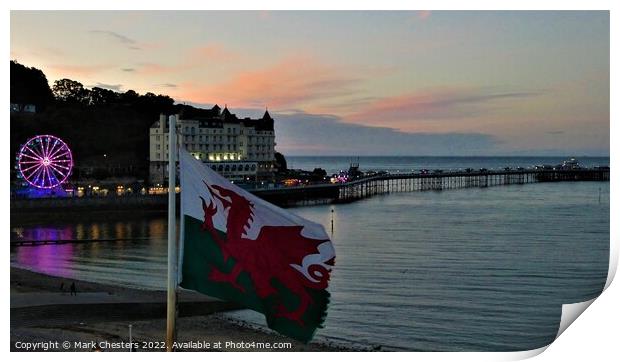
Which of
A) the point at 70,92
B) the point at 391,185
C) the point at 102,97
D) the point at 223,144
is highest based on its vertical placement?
the point at 70,92

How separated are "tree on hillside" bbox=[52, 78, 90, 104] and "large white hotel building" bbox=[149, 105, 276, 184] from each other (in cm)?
1484

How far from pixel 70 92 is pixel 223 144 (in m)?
21.3

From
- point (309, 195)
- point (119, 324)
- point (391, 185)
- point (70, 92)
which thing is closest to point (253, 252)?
point (119, 324)

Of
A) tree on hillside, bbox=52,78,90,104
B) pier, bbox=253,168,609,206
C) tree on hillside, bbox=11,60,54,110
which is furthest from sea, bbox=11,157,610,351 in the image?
tree on hillside, bbox=52,78,90,104

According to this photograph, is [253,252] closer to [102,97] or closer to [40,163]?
[40,163]

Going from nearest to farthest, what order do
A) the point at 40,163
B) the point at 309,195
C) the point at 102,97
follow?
the point at 40,163, the point at 309,195, the point at 102,97

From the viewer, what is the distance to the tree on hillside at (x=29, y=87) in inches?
2155

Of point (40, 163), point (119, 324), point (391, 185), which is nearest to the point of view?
point (119, 324)

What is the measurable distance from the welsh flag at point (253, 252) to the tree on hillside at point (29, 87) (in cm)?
5246

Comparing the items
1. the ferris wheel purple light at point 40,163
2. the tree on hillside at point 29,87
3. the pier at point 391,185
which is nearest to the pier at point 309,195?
the pier at point 391,185

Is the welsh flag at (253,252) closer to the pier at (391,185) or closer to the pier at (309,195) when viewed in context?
the pier at (309,195)

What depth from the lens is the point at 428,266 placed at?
21.9 metres
